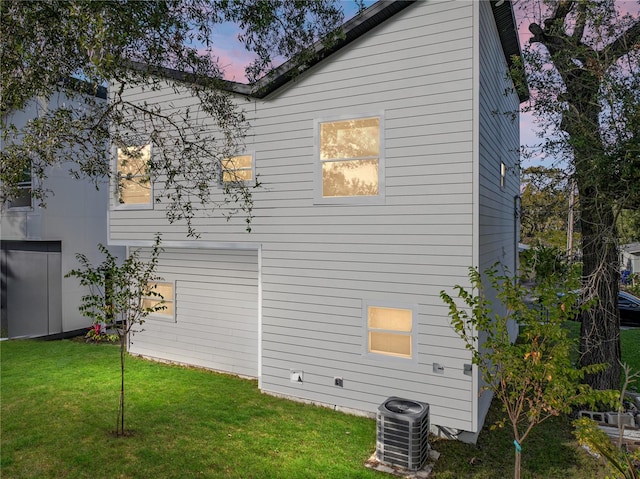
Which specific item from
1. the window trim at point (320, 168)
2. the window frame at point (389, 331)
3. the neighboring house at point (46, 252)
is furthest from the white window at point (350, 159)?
the neighboring house at point (46, 252)

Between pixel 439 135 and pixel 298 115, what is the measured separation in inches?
114

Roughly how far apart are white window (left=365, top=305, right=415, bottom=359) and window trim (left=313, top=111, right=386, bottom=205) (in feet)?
6.58

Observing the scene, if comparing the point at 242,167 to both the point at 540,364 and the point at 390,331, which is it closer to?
the point at 390,331

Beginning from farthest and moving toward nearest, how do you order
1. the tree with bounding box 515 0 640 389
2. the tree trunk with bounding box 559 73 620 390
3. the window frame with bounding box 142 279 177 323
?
1. the window frame with bounding box 142 279 177 323
2. the tree trunk with bounding box 559 73 620 390
3. the tree with bounding box 515 0 640 389

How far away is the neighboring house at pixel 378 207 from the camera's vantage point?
671cm

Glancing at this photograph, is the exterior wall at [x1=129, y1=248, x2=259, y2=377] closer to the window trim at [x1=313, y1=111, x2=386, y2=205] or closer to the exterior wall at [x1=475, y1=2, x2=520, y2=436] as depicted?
the window trim at [x1=313, y1=111, x2=386, y2=205]

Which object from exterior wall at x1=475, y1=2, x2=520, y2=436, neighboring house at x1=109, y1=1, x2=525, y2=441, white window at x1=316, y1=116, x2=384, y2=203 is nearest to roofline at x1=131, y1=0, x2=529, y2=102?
neighboring house at x1=109, y1=1, x2=525, y2=441

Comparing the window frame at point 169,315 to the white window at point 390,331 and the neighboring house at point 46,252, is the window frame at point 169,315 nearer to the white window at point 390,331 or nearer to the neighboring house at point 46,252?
the neighboring house at point 46,252

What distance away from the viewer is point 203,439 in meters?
6.55

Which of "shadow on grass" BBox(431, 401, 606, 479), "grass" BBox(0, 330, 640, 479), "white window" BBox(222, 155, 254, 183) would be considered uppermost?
"white window" BBox(222, 155, 254, 183)

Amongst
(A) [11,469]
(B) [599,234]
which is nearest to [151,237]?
(A) [11,469]

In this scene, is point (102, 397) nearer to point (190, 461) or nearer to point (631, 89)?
point (190, 461)

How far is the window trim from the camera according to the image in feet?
24.1

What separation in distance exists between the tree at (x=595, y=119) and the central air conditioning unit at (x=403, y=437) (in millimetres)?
3375
